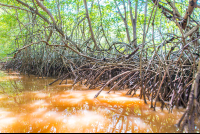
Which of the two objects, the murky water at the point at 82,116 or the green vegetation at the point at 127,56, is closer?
the murky water at the point at 82,116

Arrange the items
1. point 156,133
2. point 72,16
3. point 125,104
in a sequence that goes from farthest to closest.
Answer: point 72,16 < point 125,104 < point 156,133

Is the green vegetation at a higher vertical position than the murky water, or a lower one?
higher

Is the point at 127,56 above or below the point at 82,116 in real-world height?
above

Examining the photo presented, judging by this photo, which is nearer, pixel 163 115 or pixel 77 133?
pixel 77 133

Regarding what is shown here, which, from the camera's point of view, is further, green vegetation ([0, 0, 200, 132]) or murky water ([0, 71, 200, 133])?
green vegetation ([0, 0, 200, 132])

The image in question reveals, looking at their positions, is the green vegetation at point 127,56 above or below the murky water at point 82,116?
above

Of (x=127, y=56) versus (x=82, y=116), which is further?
(x=127, y=56)

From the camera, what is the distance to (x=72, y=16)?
511 centimetres

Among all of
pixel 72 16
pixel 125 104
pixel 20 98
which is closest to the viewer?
pixel 125 104

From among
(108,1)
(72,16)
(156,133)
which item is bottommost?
(156,133)

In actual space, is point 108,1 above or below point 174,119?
above

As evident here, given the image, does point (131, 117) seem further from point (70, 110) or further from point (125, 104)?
Answer: point (70, 110)

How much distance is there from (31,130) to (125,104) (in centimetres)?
91

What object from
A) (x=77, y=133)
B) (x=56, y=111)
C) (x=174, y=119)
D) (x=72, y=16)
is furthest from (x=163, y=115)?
(x=72, y=16)
